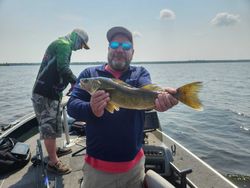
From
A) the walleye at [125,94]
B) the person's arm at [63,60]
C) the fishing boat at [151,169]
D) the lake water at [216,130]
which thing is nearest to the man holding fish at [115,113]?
the walleye at [125,94]

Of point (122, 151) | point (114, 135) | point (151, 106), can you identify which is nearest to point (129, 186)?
point (122, 151)

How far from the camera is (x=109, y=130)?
101 inches

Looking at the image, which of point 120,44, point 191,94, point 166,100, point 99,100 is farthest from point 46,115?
point 191,94

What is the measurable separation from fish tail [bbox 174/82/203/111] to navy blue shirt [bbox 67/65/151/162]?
0.54 meters

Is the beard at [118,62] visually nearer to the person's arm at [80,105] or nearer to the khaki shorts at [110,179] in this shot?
the person's arm at [80,105]

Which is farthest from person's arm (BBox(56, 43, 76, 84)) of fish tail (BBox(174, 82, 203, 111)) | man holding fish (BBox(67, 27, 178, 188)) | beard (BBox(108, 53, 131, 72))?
fish tail (BBox(174, 82, 203, 111))

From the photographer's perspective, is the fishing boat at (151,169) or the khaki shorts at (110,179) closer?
the khaki shorts at (110,179)

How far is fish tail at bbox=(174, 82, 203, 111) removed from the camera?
7.61ft

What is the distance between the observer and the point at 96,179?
8.87 feet

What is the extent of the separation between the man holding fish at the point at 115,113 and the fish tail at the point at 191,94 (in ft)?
0.23

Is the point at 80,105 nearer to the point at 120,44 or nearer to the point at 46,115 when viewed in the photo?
the point at 120,44

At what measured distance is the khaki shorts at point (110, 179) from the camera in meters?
2.68

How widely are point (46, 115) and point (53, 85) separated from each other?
52 cm

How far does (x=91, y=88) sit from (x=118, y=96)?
27cm
